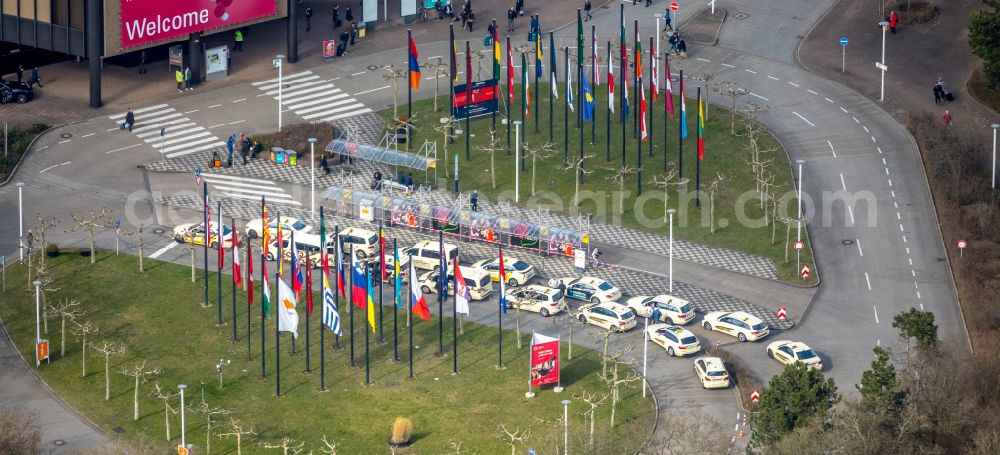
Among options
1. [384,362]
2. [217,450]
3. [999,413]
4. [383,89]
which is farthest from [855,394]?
[383,89]

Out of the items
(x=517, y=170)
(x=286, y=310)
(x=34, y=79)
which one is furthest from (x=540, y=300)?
(x=34, y=79)

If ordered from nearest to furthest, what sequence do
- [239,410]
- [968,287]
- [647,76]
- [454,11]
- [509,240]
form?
[239,410] < [968,287] < [509,240] < [647,76] < [454,11]

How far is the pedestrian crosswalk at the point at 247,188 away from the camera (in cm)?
16288

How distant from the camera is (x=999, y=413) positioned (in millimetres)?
124750

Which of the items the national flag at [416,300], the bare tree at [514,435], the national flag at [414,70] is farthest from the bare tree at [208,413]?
the national flag at [414,70]

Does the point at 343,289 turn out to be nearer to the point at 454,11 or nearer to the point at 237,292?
the point at 237,292

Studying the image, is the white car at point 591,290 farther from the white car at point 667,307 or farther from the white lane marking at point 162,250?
the white lane marking at point 162,250

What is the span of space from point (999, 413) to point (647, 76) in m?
60.6

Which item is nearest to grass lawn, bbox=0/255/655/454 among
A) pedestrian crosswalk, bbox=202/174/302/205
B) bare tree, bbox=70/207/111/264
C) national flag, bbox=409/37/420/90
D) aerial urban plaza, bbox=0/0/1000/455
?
aerial urban plaza, bbox=0/0/1000/455

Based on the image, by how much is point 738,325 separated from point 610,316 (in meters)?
8.51

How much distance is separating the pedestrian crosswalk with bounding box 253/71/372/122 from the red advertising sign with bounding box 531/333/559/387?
44230 millimetres

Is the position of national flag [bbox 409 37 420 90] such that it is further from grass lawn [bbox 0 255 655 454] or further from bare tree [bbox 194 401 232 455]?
bare tree [bbox 194 401 232 455]

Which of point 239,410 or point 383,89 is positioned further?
point 383,89

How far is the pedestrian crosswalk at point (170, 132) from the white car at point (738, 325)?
46142mm
